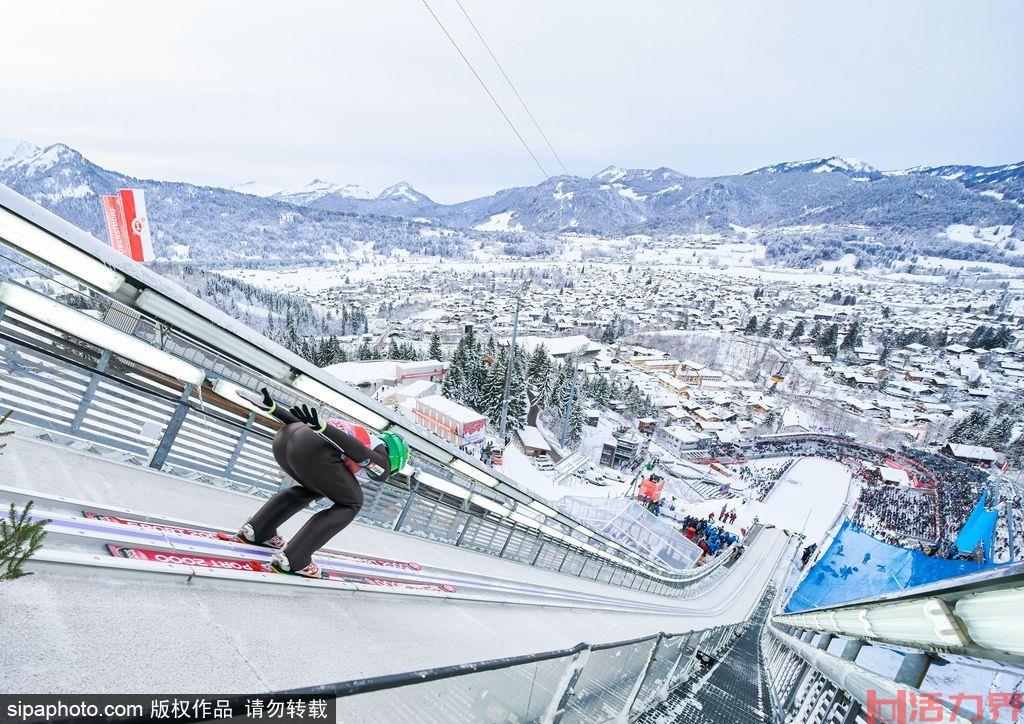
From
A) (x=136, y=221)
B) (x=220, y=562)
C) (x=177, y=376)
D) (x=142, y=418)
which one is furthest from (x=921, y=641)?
(x=136, y=221)

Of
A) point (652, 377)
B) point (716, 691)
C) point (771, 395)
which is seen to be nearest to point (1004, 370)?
point (771, 395)

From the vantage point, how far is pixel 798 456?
47.6 m

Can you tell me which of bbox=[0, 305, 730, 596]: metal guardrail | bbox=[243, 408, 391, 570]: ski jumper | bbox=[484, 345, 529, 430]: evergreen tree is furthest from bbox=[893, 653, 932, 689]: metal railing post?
bbox=[484, 345, 529, 430]: evergreen tree

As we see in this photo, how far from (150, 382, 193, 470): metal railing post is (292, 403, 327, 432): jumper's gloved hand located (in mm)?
1387

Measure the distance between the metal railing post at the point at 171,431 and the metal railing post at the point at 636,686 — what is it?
4.26 m

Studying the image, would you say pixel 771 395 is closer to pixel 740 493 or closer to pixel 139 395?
pixel 740 493

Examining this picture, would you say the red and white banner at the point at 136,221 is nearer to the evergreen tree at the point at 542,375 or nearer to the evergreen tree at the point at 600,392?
the evergreen tree at the point at 542,375

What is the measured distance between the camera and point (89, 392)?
3314mm

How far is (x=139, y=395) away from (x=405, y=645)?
2.82m

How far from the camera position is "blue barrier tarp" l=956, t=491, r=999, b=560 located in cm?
2539

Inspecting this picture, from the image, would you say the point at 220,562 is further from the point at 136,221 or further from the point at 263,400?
the point at 136,221

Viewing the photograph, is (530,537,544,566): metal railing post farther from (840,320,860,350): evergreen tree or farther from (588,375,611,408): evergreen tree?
(840,320,860,350): evergreen tree

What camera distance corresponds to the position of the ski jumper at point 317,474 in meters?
2.91

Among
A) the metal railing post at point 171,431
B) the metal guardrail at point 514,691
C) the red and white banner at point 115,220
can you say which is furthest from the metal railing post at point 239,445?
the red and white banner at point 115,220
